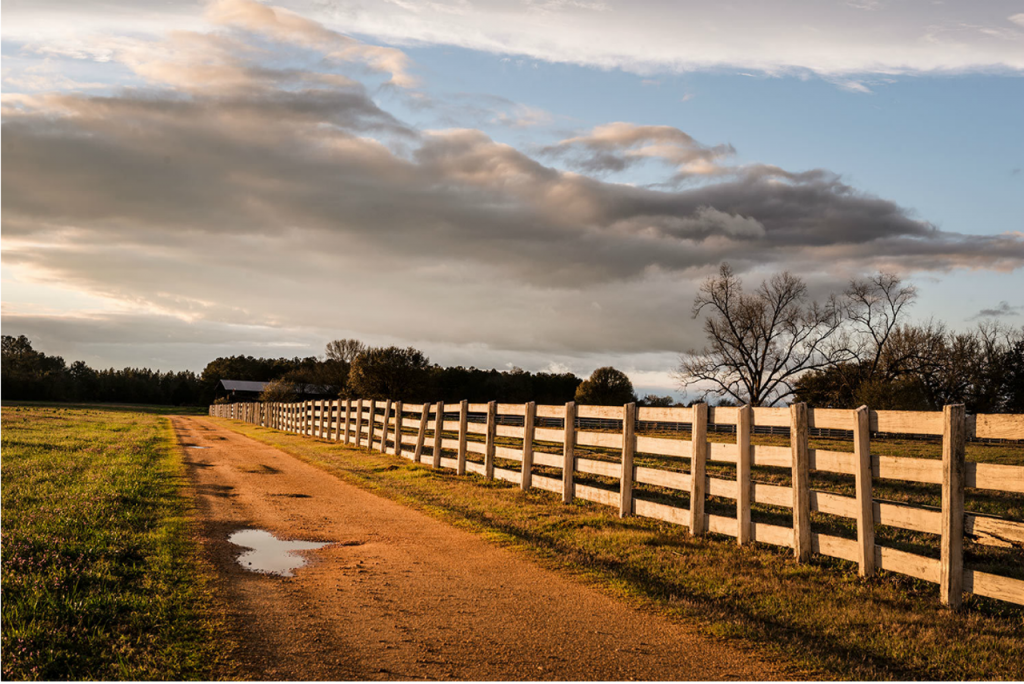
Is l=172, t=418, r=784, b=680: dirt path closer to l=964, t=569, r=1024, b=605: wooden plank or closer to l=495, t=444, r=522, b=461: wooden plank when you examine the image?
l=964, t=569, r=1024, b=605: wooden plank

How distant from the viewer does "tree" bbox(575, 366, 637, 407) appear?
80.6 m

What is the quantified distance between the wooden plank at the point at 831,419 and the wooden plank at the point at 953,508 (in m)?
1.15

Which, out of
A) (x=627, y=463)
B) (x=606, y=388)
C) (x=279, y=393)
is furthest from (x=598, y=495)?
(x=606, y=388)

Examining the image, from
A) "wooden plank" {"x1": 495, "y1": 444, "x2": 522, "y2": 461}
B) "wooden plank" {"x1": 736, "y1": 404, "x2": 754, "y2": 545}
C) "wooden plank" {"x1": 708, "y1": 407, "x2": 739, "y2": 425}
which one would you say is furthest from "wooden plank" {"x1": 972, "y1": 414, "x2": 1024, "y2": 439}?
"wooden plank" {"x1": 495, "y1": 444, "x2": 522, "y2": 461}

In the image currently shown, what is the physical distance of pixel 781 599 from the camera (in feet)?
20.4

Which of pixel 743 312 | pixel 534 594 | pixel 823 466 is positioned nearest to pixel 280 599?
pixel 534 594

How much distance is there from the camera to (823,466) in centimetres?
784

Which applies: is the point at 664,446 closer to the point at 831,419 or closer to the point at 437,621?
the point at 831,419

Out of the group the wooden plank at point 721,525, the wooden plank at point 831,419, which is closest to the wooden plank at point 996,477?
the wooden plank at point 831,419

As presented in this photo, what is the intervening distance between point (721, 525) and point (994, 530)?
9.93 feet

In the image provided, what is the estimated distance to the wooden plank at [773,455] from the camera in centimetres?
824

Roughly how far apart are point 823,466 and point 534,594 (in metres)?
3.62

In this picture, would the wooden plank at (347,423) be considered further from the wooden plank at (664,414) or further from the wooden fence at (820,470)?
the wooden plank at (664,414)

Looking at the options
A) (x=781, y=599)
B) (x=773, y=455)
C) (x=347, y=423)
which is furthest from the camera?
(x=347, y=423)
